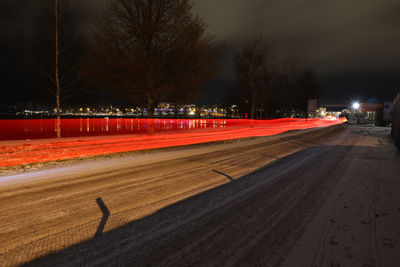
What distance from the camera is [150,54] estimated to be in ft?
40.4

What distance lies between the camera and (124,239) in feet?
10.5

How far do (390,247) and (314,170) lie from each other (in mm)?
4342

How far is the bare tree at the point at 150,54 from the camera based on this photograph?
11.6 meters

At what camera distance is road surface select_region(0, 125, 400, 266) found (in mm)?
2863

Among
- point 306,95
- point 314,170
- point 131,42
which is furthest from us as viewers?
point 306,95

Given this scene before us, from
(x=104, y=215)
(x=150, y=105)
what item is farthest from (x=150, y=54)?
(x=104, y=215)

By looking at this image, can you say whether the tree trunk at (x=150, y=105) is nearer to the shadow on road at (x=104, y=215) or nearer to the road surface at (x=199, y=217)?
the road surface at (x=199, y=217)

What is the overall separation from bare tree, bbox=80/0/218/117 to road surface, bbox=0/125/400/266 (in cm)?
664

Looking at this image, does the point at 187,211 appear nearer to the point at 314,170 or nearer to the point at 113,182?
the point at 113,182

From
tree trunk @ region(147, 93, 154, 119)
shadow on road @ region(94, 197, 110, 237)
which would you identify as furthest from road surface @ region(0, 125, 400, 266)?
tree trunk @ region(147, 93, 154, 119)

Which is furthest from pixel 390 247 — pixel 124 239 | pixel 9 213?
pixel 9 213

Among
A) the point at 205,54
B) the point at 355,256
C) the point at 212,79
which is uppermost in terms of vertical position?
the point at 205,54

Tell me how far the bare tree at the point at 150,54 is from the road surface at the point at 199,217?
6641 millimetres

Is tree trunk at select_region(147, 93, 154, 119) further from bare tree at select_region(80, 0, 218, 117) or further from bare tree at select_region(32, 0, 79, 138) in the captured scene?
bare tree at select_region(32, 0, 79, 138)
